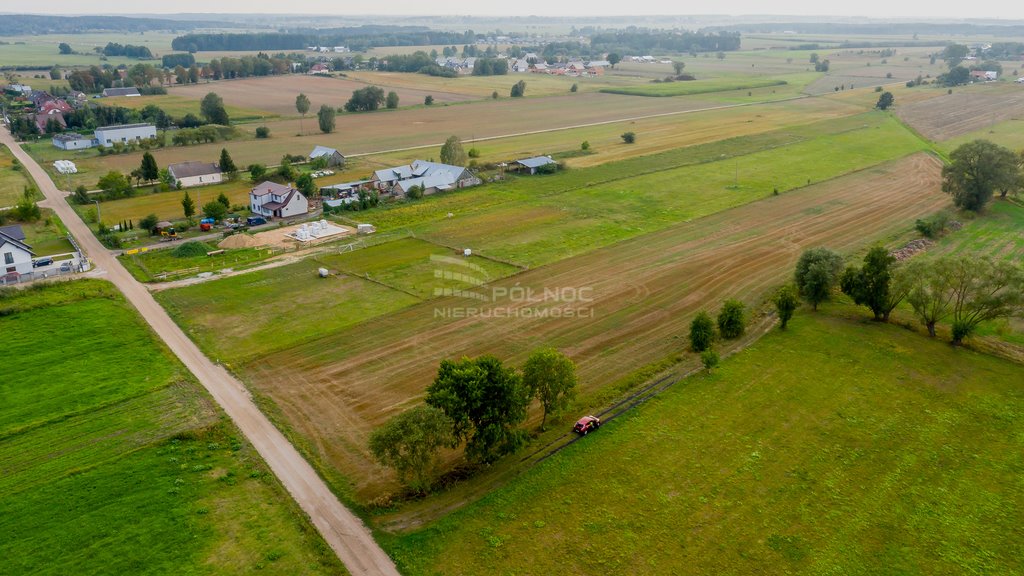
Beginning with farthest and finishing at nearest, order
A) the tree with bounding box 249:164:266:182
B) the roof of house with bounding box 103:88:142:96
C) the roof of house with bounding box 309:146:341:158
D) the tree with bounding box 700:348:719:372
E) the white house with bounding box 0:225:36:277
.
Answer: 1. the roof of house with bounding box 103:88:142:96
2. the roof of house with bounding box 309:146:341:158
3. the tree with bounding box 249:164:266:182
4. the white house with bounding box 0:225:36:277
5. the tree with bounding box 700:348:719:372

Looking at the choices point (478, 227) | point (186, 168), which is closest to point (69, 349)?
point (478, 227)

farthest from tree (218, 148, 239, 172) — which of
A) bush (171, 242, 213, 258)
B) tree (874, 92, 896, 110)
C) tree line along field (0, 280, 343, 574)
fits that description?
tree (874, 92, 896, 110)

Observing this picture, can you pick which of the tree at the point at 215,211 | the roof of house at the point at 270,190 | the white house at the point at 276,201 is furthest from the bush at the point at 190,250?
the roof of house at the point at 270,190

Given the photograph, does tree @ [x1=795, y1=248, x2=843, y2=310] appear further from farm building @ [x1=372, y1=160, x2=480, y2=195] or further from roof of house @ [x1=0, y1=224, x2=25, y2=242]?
Result: roof of house @ [x1=0, y1=224, x2=25, y2=242]

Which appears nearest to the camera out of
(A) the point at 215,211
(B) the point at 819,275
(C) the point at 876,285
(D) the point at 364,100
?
(C) the point at 876,285

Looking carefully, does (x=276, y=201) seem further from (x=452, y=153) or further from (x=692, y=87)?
(x=692, y=87)

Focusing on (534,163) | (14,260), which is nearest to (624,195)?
(534,163)

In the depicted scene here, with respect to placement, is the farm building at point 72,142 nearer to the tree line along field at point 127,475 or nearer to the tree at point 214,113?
the tree at point 214,113
